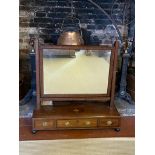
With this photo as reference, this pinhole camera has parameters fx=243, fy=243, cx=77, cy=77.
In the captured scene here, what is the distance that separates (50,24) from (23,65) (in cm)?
61

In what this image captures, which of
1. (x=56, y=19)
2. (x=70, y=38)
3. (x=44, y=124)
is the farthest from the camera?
(x=56, y=19)

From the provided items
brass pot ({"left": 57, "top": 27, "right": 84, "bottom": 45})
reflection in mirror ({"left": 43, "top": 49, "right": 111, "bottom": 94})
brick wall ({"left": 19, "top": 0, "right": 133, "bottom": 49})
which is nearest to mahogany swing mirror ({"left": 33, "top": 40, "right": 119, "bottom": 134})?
reflection in mirror ({"left": 43, "top": 49, "right": 111, "bottom": 94})

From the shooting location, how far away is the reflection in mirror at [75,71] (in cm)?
238

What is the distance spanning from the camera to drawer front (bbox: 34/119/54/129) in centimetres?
229

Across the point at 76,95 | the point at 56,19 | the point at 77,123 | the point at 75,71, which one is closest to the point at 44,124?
the point at 77,123

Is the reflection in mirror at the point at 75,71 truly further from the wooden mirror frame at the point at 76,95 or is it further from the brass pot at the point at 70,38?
the brass pot at the point at 70,38

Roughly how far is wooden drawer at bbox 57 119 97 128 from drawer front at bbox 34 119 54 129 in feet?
0.25

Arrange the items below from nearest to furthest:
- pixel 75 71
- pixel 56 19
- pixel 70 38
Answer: pixel 75 71
pixel 70 38
pixel 56 19

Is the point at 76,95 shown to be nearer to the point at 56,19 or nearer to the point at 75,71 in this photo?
the point at 75,71

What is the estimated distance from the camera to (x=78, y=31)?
9.73ft

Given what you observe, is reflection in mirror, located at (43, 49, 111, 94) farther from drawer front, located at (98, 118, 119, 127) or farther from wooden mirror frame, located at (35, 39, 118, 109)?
drawer front, located at (98, 118, 119, 127)

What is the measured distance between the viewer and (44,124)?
90.5 inches

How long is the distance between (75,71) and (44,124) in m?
0.60
